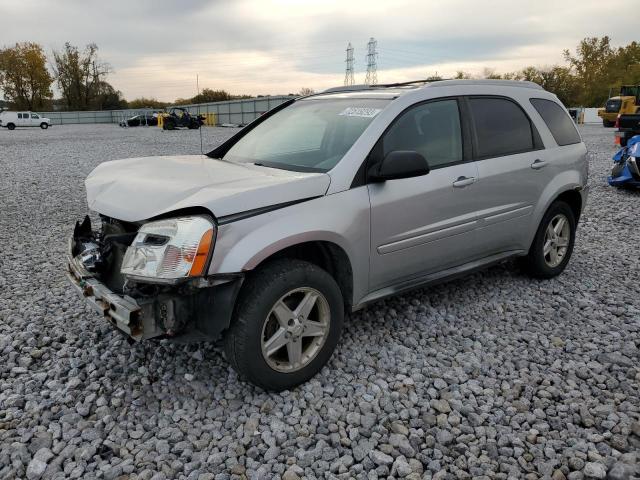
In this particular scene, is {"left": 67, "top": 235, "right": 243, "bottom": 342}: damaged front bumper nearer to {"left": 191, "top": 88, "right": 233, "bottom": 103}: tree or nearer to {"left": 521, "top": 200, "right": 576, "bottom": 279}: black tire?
{"left": 521, "top": 200, "right": 576, "bottom": 279}: black tire

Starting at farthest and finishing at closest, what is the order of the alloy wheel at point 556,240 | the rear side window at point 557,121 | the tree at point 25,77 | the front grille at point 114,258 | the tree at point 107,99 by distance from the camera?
the tree at point 107,99
the tree at point 25,77
the alloy wheel at point 556,240
the rear side window at point 557,121
the front grille at point 114,258

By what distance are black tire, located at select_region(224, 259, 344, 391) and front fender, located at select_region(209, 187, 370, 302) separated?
116 mm

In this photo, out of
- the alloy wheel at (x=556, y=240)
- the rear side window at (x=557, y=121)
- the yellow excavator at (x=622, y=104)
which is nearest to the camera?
the rear side window at (x=557, y=121)

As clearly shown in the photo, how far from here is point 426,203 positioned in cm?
368

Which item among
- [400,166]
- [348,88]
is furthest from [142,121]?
[400,166]

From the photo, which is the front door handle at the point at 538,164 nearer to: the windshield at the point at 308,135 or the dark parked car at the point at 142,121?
the windshield at the point at 308,135

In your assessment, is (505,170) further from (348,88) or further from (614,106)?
(614,106)

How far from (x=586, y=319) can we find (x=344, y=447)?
2.59 metres

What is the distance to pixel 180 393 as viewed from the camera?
3.17 meters

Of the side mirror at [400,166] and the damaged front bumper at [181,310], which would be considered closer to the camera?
the damaged front bumper at [181,310]

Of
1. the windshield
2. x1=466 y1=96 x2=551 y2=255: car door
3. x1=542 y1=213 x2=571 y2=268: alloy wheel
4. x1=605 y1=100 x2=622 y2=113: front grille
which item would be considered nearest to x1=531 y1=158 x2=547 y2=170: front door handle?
x1=466 y1=96 x2=551 y2=255: car door

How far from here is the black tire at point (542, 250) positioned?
4832 millimetres

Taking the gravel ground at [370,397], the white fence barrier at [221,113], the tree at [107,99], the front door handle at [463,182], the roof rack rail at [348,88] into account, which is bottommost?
the gravel ground at [370,397]

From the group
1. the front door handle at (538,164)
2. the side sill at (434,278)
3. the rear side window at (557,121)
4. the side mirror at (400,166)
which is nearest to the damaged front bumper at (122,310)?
the side sill at (434,278)
